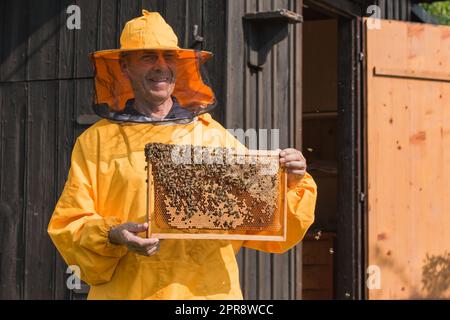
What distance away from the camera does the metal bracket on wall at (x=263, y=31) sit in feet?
18.3

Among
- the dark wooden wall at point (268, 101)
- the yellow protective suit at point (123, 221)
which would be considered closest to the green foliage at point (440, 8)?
the dark wooden wall at point (268, 101)

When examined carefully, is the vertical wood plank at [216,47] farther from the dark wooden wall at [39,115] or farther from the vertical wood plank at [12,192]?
the vertical wood plank at [12,192]

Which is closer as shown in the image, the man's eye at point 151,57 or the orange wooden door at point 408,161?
the man's eye at point 151,57

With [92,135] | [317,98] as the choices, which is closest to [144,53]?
[92,135]

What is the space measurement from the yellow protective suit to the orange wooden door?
12.1 ft

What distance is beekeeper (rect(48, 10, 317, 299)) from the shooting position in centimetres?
324

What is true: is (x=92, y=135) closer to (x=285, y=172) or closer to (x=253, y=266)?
(x=285, y=172)

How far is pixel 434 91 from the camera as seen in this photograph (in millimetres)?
7188

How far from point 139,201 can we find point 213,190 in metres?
0.28

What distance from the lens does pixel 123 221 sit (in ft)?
10.8

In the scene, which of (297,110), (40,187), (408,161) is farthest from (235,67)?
(408,161)

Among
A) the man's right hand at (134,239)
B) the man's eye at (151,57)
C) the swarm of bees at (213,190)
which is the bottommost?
the man's right hand at (134,239)

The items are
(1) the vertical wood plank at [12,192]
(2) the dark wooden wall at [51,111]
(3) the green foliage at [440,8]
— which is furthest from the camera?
(3) the green foliage at [440,8]

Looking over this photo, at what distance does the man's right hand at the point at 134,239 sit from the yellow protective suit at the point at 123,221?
0.08 meters
